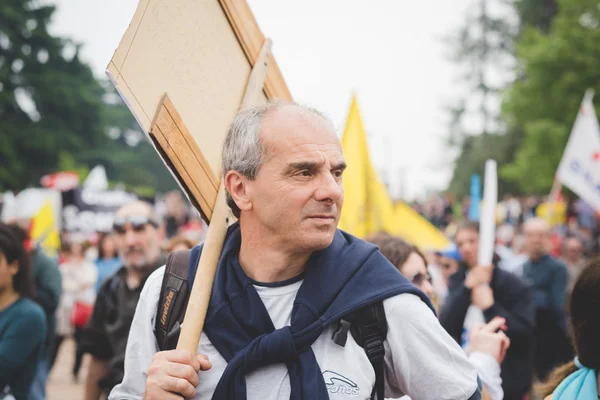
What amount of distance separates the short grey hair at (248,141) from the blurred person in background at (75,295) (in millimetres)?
7996

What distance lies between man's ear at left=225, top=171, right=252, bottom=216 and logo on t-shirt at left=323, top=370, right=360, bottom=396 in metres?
0.64

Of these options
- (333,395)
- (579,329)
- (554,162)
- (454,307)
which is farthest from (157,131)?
(554,162)

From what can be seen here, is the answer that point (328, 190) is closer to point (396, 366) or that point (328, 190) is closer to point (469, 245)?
point (396, 366)

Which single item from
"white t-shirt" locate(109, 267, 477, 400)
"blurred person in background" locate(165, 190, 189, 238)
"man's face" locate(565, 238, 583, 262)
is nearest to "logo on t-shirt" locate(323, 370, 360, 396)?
"white t-shirt" locate(109, 267, 477, 400)

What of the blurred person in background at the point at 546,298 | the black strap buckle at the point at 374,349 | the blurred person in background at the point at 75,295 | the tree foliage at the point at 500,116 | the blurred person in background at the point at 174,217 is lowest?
the blurred person in background at the point at 546,298

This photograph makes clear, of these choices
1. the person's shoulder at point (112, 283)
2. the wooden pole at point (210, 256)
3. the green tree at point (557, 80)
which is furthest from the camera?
the green tree at point (557, 80)

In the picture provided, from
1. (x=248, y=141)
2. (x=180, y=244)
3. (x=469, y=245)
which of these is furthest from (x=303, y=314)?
(x=180, y=244)

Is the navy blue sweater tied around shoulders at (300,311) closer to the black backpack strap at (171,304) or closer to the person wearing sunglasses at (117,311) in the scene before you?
the black backpack strap at (171,304)

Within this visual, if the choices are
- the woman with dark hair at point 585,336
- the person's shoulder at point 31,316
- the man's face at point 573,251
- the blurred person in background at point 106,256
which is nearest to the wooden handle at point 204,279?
the woman with dark hair at point 585,336

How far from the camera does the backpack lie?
2129 millimetres

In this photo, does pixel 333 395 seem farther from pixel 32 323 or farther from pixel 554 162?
pixel 554 162

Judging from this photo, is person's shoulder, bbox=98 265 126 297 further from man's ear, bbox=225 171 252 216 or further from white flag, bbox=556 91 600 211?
white flag, bbox=556 91 600 211

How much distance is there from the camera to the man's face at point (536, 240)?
755cm

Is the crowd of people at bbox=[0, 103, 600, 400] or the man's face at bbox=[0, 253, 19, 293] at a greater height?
the man's face at bbox=[0, 253, 19, 293]
